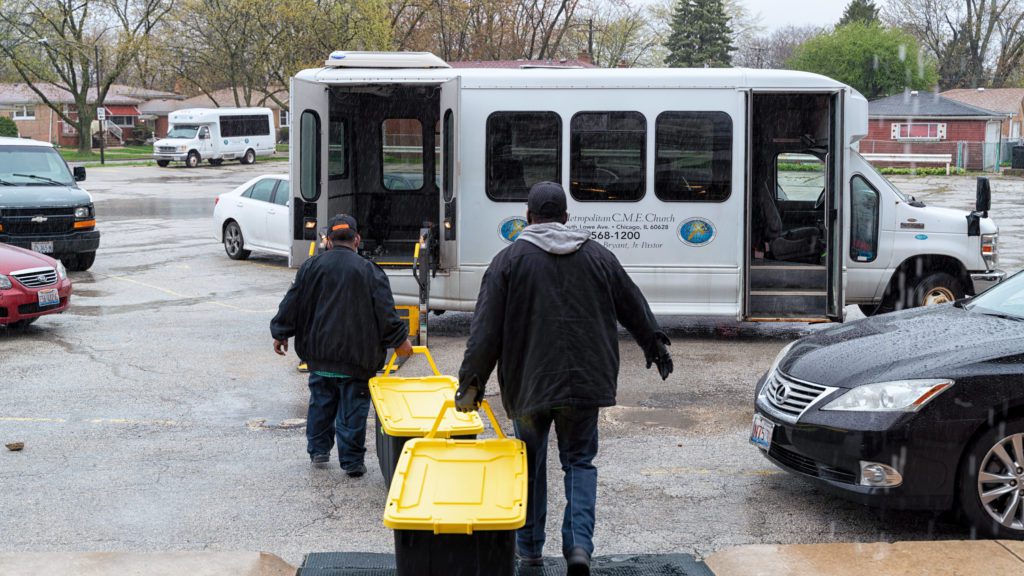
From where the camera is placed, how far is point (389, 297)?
7043 millimetres

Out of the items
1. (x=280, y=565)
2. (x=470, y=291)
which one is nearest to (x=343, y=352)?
(x=280, y=565)

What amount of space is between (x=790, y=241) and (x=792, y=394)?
6531 millimetres

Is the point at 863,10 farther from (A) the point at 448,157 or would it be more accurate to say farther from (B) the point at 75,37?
(A) the point at 448,157

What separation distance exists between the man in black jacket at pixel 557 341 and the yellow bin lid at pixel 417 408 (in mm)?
809

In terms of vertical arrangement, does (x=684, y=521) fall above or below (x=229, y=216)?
below

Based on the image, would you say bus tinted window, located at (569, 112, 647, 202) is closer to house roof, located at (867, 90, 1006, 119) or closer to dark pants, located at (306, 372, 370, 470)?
dark pants, located at (306, 372, 370, 470)

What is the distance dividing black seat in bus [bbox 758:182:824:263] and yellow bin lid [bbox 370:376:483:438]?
6.93 metres

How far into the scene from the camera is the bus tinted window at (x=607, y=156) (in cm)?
1188

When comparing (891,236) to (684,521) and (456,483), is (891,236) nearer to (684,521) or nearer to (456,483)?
(684,521)

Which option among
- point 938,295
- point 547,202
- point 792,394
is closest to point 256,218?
point 938,295

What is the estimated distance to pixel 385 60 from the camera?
1184cm

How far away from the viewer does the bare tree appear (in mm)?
56875

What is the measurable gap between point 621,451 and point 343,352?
217 cm

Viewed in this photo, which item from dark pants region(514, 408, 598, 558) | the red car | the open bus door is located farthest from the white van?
dark pants region(514, 408, 598, 558)
